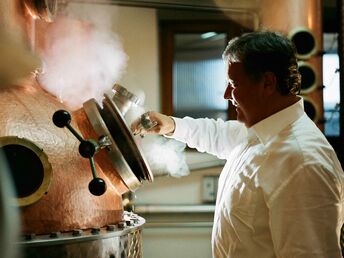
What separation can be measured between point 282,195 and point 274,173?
0.08m

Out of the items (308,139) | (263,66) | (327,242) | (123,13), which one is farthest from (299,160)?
(123,13)

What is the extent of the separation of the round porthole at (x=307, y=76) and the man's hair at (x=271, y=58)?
1.16 m

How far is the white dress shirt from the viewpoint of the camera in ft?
4.90

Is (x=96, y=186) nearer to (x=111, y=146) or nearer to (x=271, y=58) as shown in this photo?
(x=111, y=146)

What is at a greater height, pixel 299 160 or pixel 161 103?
pixel 161 103

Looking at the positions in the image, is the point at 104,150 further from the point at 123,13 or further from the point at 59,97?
the point at 123,13

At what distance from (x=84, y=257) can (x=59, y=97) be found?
0.68 m

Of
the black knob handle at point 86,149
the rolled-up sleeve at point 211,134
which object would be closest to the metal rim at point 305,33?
the rolled-up sleeve at point 211,134

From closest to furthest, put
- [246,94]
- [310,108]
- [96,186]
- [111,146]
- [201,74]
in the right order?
1. [96,186]
2. [111,146]
3. [246,94]
4. [310,108]
5. [201,74]

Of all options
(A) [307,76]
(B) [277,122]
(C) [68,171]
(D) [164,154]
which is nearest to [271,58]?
(B) [277,122]

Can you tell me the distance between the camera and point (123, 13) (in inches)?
151

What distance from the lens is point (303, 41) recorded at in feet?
9.45

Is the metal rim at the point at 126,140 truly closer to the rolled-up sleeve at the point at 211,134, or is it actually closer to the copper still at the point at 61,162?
the copper still at the point at 61,162

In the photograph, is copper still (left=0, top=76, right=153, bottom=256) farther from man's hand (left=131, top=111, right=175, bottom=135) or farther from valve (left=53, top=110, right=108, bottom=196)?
man's hand (left=131, top=111, right=175, bottom=135)
